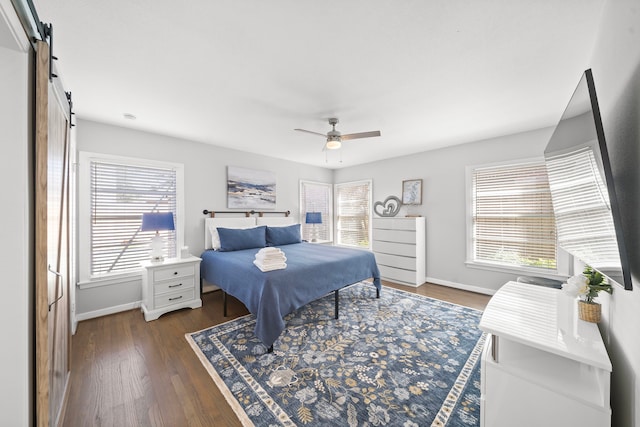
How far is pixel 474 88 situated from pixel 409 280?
3097 mm

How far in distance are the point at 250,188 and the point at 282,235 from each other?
1094 millimetres

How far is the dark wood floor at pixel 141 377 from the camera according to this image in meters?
1.54

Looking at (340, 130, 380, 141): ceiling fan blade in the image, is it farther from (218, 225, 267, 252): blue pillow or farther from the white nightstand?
the white nightstand

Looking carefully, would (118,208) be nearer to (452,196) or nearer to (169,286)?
(169,286)

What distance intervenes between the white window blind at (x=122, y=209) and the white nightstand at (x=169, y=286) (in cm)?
31

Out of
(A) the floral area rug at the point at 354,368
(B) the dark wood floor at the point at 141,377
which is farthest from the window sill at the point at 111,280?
(A) the floral area rug at the point at 354,368

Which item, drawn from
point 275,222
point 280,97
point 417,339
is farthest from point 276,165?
point 417,339

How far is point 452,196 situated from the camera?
4.11 meters

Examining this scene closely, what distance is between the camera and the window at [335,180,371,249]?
550 centimetres

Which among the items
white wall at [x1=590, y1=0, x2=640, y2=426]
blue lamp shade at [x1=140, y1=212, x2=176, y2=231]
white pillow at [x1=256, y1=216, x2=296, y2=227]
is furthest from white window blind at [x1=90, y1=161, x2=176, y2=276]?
white wall at [x1=590, y1=0, x2=640, y2=426]

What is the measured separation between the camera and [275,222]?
4789 millimetres

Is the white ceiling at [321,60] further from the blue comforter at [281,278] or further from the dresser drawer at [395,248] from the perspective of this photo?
the dresser drawer at [395,248]

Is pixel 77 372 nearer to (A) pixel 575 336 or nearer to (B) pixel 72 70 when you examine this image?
(B) pixel 72 70

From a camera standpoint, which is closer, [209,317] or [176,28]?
[176,28]
